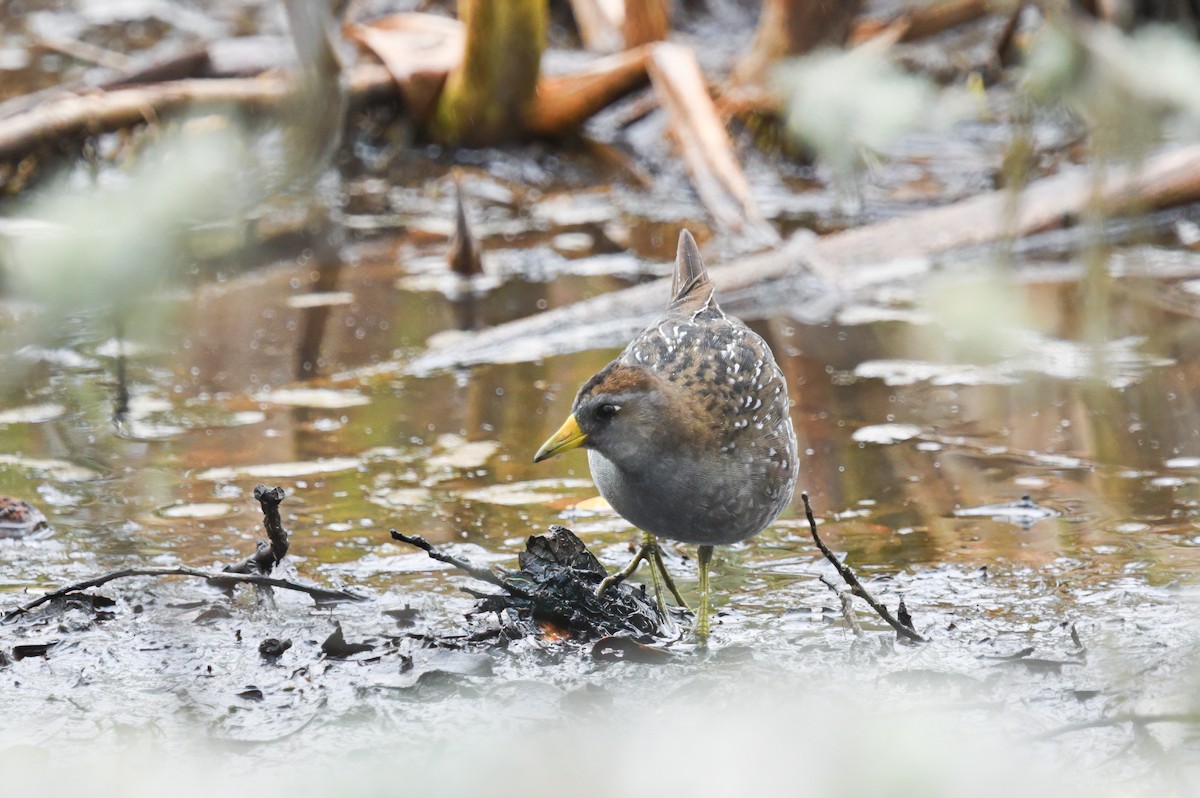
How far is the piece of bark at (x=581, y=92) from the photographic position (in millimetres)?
8594

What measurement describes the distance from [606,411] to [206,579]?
119cm

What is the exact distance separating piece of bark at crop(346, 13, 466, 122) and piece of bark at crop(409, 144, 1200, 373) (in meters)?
2.75

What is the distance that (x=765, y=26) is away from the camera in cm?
864

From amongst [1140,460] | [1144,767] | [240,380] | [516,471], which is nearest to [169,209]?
[1144,767]

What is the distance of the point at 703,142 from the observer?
7824mm

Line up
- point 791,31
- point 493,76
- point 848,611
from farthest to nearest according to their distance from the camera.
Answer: point 493,76, point 791,31, point 848,611

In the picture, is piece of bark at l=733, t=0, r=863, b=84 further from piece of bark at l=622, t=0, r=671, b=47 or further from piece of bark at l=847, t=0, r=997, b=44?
piece of bark at l=847, t=0, r=997, b=44

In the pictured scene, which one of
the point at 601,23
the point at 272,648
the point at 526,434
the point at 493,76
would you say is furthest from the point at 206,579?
the point at 601,23

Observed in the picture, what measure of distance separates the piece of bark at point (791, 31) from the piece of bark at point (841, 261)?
3.61 ft

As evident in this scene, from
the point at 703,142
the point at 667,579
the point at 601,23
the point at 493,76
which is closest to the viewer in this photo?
the point at 667,579

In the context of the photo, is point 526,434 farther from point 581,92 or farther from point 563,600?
point 581,92

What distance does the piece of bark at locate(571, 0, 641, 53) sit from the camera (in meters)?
10.3

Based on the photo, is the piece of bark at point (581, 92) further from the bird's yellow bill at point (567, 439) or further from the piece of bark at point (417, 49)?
the bird's yellow bill at point (567, 439)

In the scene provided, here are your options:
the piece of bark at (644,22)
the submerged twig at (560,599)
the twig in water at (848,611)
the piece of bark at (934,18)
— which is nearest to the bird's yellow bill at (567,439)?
the submerged twig at (560,599)
